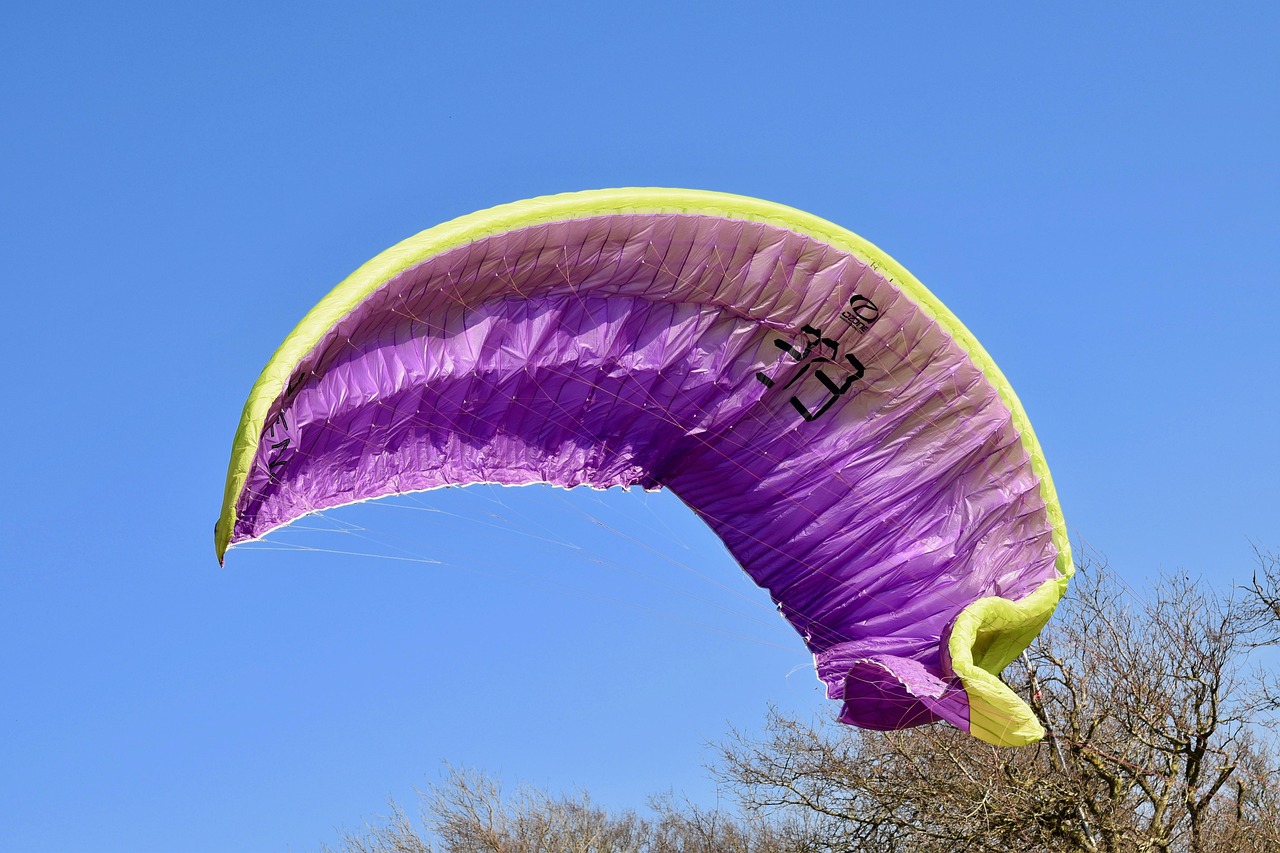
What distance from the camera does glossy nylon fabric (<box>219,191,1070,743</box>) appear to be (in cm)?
774

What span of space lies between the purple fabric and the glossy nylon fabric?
14mm

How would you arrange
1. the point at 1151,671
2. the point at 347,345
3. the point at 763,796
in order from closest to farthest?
the point at 347,345
the point at 1151,671
the point at 763,796

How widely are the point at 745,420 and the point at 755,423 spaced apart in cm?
7

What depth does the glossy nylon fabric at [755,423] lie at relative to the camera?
774cm

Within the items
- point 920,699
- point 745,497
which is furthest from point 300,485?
point 920,699

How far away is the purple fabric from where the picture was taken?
308 inches

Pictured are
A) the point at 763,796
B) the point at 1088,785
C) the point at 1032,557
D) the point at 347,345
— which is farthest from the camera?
the point at 763,796

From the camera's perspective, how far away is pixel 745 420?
29.1 ft

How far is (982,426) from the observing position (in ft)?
28.3

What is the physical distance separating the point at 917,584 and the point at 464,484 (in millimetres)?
2897

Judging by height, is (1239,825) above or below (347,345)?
below

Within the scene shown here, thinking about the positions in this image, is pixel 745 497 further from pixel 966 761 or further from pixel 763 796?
pixel 763 796

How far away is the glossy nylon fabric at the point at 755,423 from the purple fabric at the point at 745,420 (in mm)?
14

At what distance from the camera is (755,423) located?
886 cm
